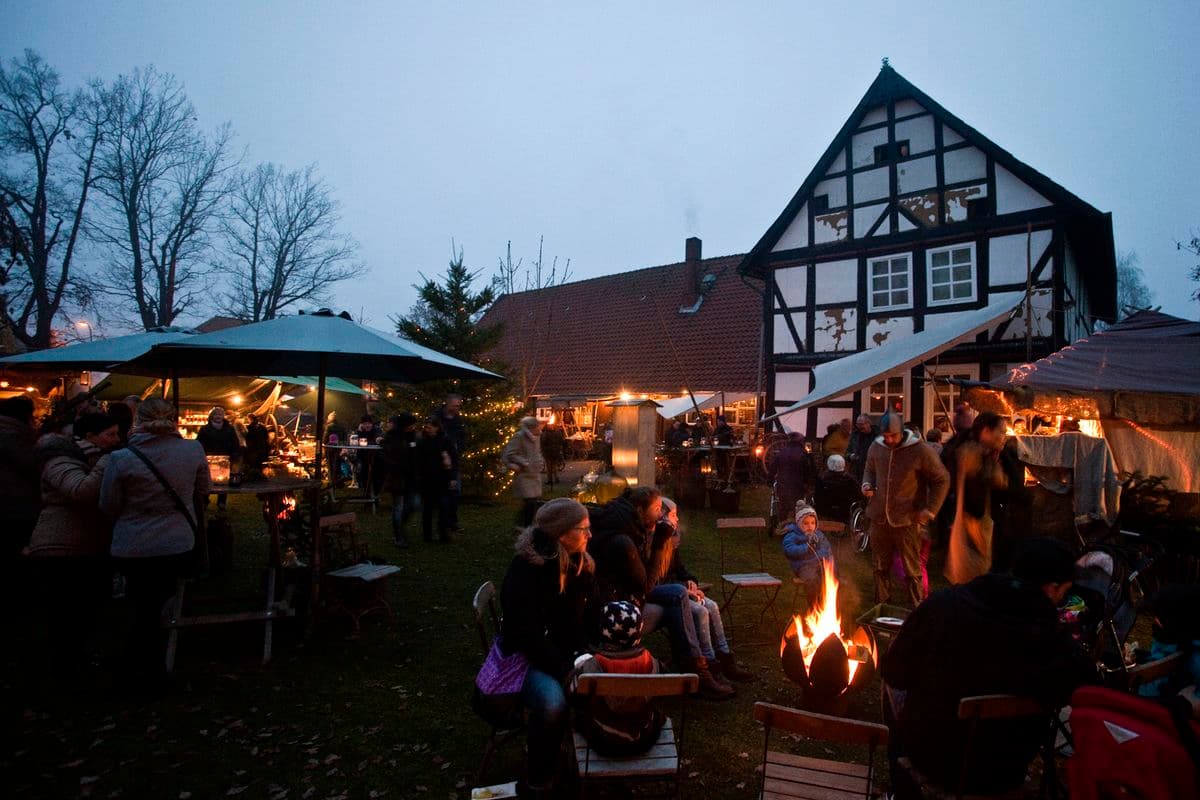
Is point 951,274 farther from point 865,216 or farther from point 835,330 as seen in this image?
point 835,330

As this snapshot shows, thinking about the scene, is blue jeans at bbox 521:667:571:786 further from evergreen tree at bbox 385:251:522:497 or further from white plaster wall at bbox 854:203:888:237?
white plaster wall at bbox 854:203:888:237

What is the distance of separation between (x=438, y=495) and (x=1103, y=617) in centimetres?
747

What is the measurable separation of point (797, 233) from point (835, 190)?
1319 mm

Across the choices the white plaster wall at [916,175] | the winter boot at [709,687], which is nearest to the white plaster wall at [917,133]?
the white plaster wall at [916,175]

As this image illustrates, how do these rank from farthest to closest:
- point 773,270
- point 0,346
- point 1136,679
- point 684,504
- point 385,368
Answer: point 0,346, point 773,270, point 684,504, point 385,368, point 1136,679

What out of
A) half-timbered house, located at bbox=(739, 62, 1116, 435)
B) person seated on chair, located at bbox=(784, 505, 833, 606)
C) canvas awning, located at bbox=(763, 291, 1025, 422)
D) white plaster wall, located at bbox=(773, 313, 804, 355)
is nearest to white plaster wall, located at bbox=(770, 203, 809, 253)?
half-timbered house, located at bbox=(739, 62, 1116, 435)

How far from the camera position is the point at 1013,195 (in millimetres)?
13008

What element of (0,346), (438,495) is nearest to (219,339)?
(438,495)

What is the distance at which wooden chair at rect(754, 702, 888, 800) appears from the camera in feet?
7.22

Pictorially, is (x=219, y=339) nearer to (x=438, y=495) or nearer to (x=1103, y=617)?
(x=438, y=495)

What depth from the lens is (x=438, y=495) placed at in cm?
897

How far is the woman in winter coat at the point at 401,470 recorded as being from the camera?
28.7 ft

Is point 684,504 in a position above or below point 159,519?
below

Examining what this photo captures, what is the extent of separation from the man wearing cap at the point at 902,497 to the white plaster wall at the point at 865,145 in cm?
1147
